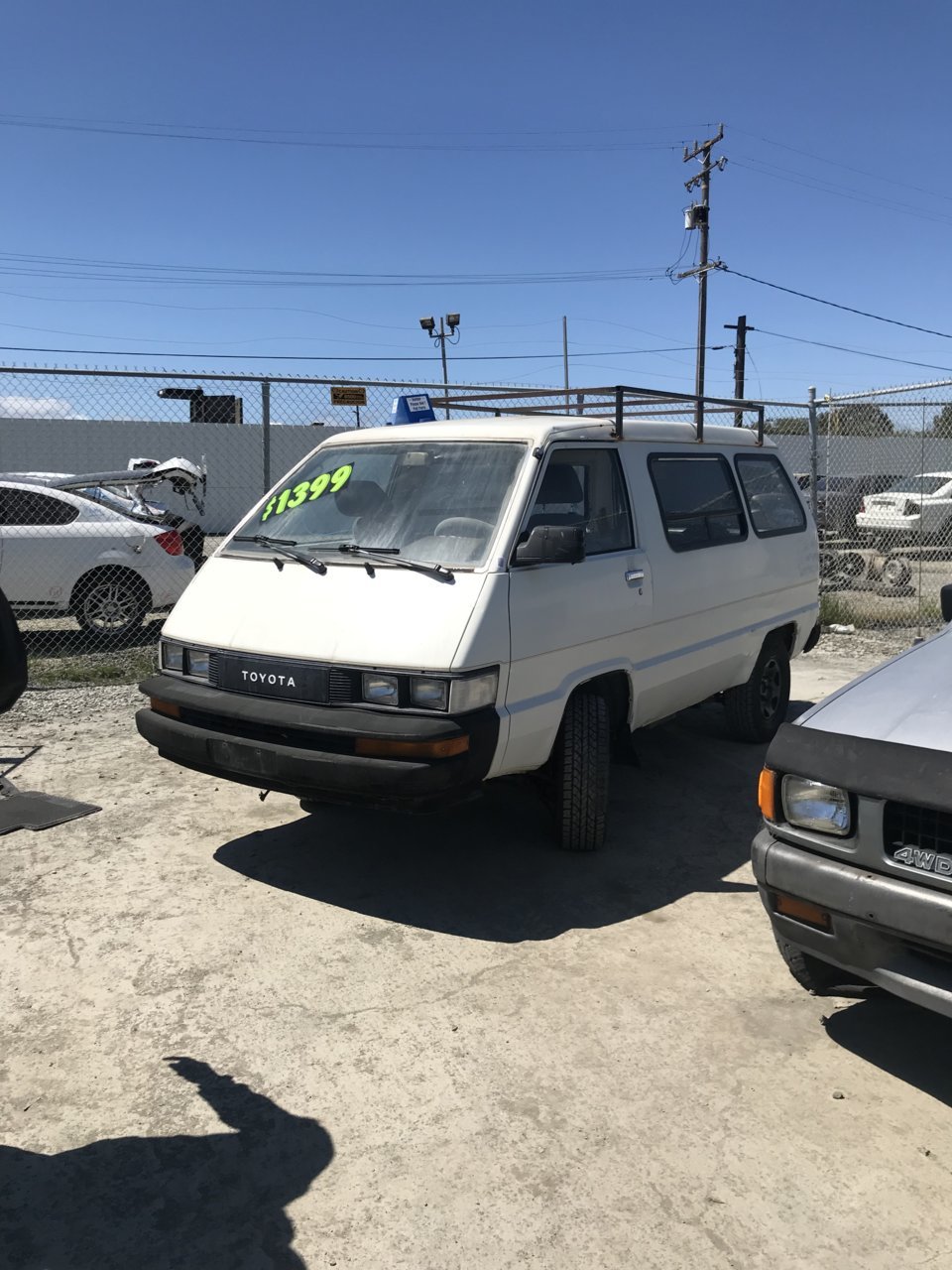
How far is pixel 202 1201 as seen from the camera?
246 cm

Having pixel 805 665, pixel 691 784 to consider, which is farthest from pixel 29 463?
pixel 691 784

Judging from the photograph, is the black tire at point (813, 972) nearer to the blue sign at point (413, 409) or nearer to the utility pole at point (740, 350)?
the blue sign at point (413, 409)

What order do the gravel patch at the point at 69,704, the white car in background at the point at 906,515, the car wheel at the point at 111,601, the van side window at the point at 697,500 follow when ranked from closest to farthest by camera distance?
the van side window at the point at 697,500
the gravel patch at the point at 69,704
the car wheel at the point at 111,601
the white car in background at the point at 906,515

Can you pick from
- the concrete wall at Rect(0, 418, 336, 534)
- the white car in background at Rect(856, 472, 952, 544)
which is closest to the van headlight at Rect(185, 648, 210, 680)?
the white car in background at Rect(856, 472, 952, 544)

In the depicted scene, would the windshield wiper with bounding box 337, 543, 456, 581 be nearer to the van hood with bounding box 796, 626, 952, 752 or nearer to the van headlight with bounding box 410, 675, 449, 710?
the van headlight with bounding box 410, 675, 449, 710

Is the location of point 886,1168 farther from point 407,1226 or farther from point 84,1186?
point 84,1186

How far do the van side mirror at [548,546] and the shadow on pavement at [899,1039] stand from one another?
1977 millimetres

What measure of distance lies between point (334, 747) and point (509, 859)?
114 centimetres

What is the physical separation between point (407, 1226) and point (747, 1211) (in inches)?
33.1

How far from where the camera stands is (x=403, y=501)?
463 centimetres

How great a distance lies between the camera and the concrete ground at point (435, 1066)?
7.82 feet

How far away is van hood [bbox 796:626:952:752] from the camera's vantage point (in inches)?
112

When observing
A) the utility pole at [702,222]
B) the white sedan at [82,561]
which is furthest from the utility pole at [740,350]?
the white sedan at [82,561]

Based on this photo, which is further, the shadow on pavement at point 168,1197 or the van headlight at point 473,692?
the van headlight at point 473,692
